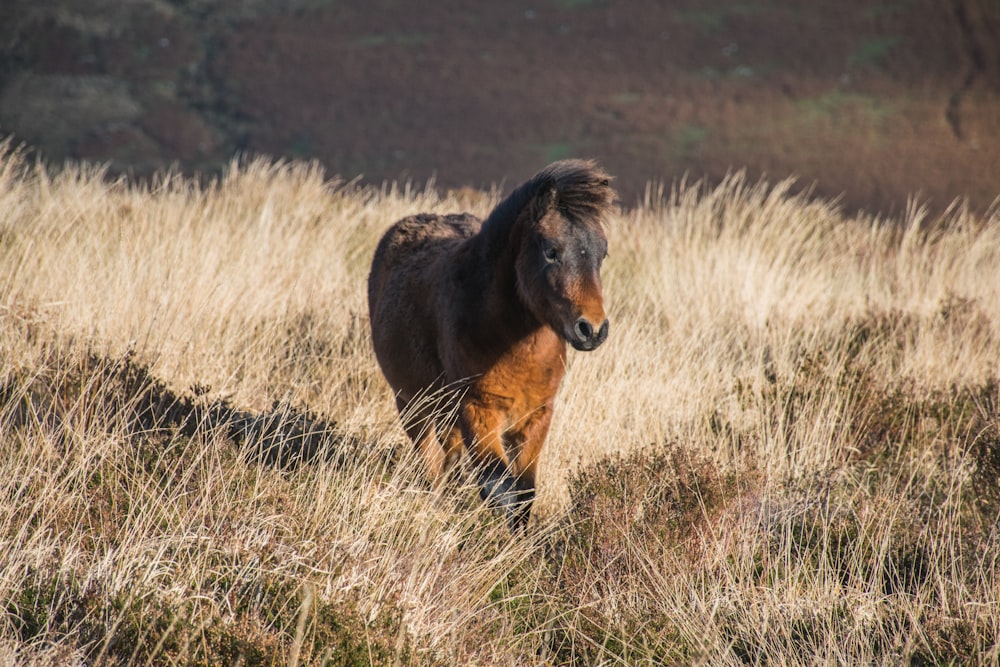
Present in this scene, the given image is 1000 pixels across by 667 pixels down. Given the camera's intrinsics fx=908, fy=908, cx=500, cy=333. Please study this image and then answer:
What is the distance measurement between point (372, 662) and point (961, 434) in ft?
13.4

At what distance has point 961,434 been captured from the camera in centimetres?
536

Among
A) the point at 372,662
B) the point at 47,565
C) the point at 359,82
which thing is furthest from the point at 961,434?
the point at 359,82

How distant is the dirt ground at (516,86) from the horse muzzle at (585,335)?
2101 centimetres

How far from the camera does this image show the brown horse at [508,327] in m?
3.69

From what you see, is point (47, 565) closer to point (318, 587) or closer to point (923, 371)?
point (318, 587)

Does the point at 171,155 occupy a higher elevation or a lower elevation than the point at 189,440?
lower

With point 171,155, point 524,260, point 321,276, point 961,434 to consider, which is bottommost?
point 171,155

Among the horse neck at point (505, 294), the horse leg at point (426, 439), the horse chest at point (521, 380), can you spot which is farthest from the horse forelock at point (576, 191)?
the horse leg at point (426, 439)

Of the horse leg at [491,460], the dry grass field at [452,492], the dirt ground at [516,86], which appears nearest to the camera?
the dry grass field at [452,492]

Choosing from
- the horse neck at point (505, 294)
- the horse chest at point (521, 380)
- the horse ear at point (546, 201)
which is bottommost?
the horse chest at point (521, 380)

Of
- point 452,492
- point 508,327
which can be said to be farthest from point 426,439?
point 508,327

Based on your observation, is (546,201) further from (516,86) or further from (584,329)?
(516,86)

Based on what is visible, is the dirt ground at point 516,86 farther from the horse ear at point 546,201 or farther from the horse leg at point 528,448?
the horse ear at point 546,201

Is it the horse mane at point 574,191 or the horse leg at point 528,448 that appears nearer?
the horse mane at point 574,191
